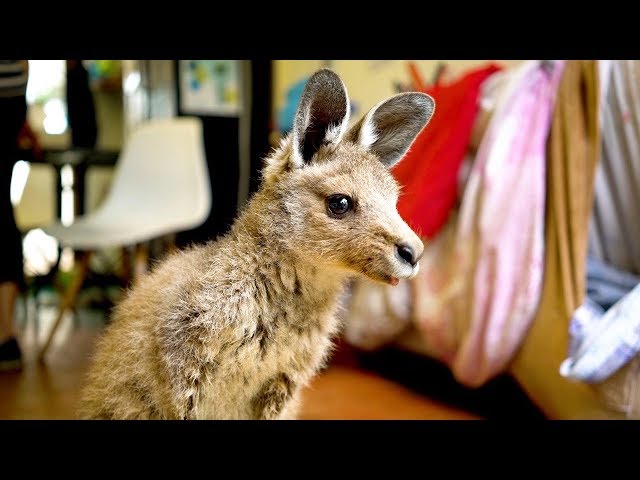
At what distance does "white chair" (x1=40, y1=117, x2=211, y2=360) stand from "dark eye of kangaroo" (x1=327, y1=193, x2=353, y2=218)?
414 millimetres

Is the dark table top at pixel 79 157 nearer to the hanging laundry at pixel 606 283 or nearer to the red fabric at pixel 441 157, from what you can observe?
the red fabric at pixel 441 157

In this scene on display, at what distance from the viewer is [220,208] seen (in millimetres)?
995

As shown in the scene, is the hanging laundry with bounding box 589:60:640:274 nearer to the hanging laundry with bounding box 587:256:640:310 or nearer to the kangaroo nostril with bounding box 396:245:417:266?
the hanging laundry with bounding box 587:256:640:310

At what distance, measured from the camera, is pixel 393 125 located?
0.55 metres

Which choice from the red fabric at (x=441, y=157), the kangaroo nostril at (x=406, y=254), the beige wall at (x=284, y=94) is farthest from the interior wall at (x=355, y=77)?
the kangaroo nostril at (x=406, y=254)

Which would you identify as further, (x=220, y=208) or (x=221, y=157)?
(x=221, y=157)

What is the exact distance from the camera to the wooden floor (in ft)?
2.87

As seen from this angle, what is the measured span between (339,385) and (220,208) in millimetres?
664

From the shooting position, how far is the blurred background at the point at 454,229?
0.98m

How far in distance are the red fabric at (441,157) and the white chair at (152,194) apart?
1.65 ft
